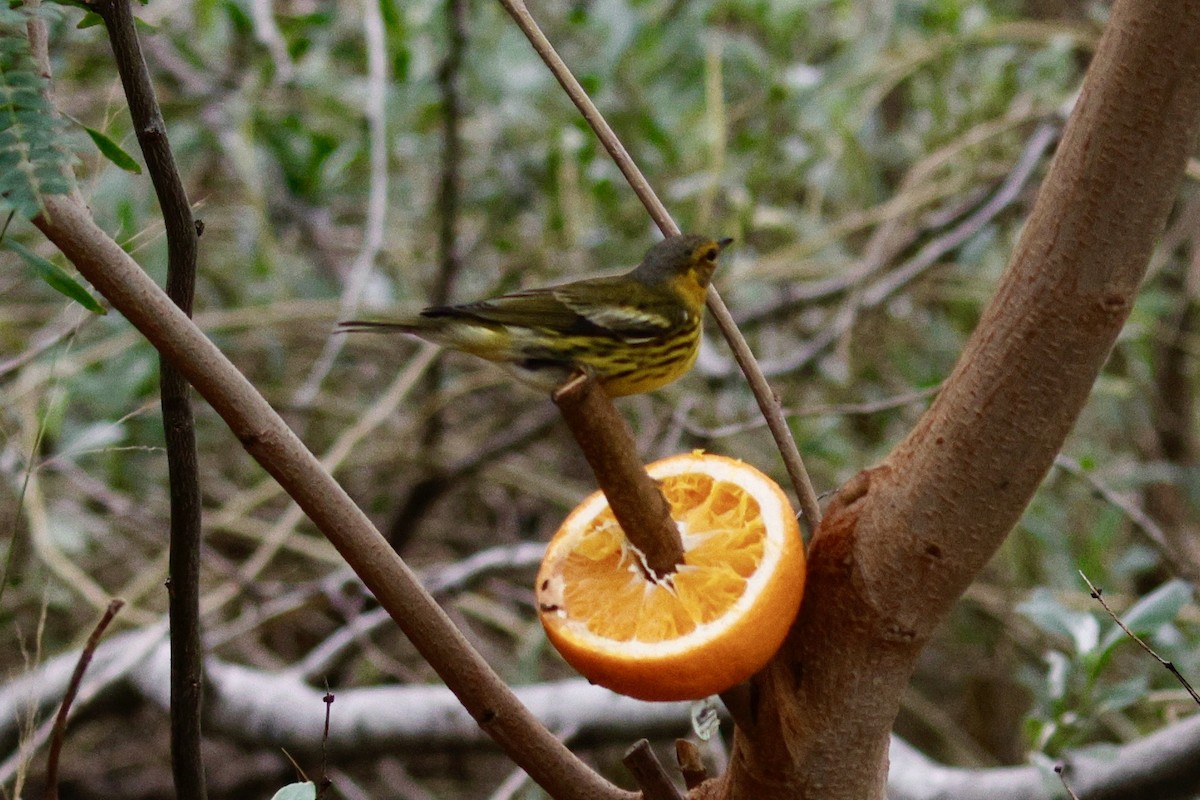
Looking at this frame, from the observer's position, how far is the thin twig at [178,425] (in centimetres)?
92

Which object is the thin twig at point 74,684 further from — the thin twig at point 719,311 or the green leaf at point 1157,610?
the green leaf at point 1157,610

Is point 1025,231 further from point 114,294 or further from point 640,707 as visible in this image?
point 640,707

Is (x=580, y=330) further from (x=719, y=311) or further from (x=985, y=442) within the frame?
(x=985, y=442)

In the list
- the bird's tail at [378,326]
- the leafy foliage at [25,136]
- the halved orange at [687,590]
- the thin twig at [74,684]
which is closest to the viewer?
the leafy foliage at [25,136]

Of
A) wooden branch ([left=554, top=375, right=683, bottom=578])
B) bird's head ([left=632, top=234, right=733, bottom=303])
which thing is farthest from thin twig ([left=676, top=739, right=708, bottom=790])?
bird's head ([left=632, top=234, right=733, bottom=303])

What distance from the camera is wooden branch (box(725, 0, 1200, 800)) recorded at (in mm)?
854

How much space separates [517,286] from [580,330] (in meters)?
1.99

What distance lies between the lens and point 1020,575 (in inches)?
149

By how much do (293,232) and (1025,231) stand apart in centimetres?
359

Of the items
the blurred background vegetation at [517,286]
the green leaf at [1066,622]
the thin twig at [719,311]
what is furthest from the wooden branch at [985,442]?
the blurred background vegetation at [517,286]

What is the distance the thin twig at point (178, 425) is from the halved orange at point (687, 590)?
12.8 inches

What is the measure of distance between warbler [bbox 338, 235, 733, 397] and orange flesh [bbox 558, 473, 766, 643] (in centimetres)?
26

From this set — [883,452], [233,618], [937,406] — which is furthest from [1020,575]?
[937,406]

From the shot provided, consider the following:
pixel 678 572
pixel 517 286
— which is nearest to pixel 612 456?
pixel 678 572
